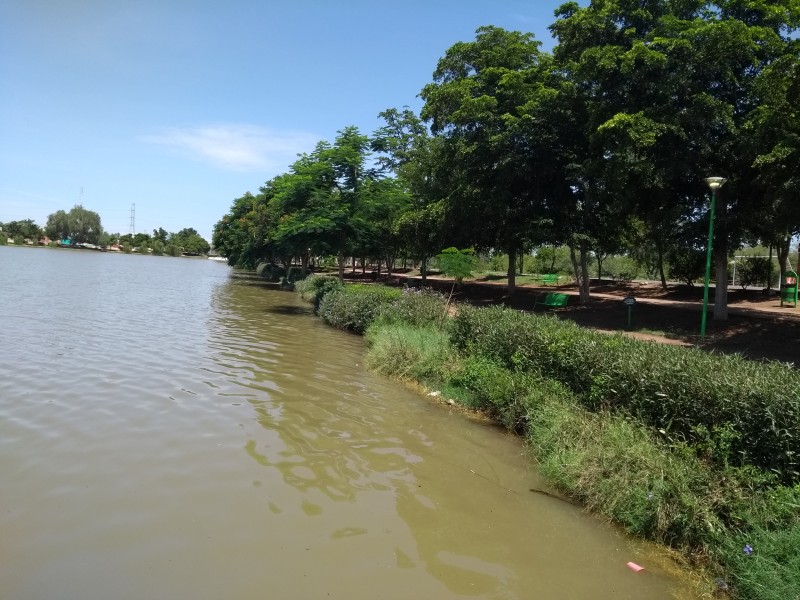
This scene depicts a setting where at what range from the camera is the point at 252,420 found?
7.95 meters

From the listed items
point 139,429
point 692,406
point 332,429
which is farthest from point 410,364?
point 692,406

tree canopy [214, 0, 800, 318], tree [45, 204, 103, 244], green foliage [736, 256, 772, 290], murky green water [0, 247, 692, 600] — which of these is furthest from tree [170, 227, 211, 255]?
murky green water [0, 247, 692, 600]

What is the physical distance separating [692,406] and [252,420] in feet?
19.6

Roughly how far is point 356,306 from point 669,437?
13.1 metres

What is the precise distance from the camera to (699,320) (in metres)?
17.4

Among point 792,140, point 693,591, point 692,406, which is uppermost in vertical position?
point 792,140

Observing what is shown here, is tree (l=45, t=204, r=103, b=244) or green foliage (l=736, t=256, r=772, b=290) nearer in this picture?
green foliage (l=736, t=256, r=772, b=290)

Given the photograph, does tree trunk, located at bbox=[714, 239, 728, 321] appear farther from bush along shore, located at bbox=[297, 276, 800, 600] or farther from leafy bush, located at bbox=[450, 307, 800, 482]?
leafy bush, located at bbox=[450, 307, 800, 482]

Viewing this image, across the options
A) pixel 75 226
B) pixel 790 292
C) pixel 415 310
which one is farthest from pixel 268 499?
pixel 75 226

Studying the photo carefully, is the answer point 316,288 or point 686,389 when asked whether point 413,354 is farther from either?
point 316,288

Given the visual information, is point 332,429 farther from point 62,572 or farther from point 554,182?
point 554,182

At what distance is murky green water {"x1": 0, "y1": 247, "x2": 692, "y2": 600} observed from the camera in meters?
4.24

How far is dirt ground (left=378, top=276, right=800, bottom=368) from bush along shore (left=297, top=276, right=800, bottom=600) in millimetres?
2883

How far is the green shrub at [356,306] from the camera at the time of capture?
17031 mm
